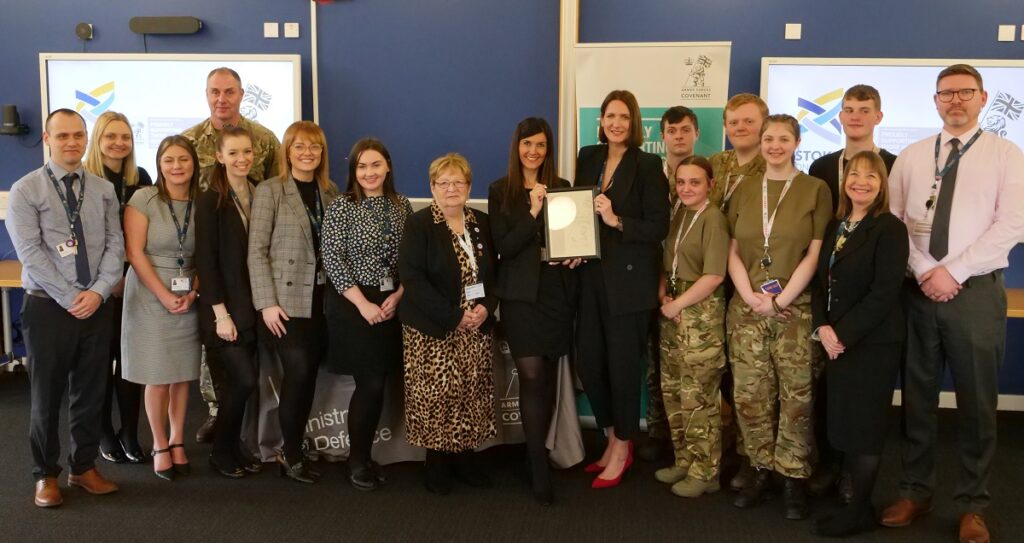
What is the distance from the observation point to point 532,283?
3223mm

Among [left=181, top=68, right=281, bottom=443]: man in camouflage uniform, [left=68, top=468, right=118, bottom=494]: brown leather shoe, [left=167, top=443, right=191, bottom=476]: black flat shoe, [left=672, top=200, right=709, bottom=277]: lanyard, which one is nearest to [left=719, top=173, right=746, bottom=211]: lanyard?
[left=672, top=200, right=709, bottom=277]: lanyard

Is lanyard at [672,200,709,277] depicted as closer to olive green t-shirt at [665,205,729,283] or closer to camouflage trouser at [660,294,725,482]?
olive green t-shirt at [665,205,729,283]

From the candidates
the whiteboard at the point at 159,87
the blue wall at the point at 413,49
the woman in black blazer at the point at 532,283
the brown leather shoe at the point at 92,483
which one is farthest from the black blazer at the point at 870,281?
the whiteboard at the point at 159,87

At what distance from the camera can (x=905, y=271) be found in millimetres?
2904

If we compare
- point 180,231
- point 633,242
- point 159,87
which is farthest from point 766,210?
point 159,87

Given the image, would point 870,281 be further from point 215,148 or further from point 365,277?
point 215,148

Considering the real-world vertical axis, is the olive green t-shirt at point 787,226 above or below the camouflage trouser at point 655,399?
above

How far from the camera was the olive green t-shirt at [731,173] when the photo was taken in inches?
133

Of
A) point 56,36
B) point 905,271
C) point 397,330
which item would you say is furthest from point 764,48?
point 56,36

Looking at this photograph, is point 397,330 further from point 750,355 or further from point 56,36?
point 56,36

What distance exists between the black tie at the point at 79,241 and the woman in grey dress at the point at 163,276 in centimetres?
A: 21

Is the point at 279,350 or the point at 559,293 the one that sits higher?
the point at 559,293

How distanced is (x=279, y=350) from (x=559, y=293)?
1286mm

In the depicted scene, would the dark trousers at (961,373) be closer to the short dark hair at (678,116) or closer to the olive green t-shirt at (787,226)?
the olive green t-shirt at (787,226)
